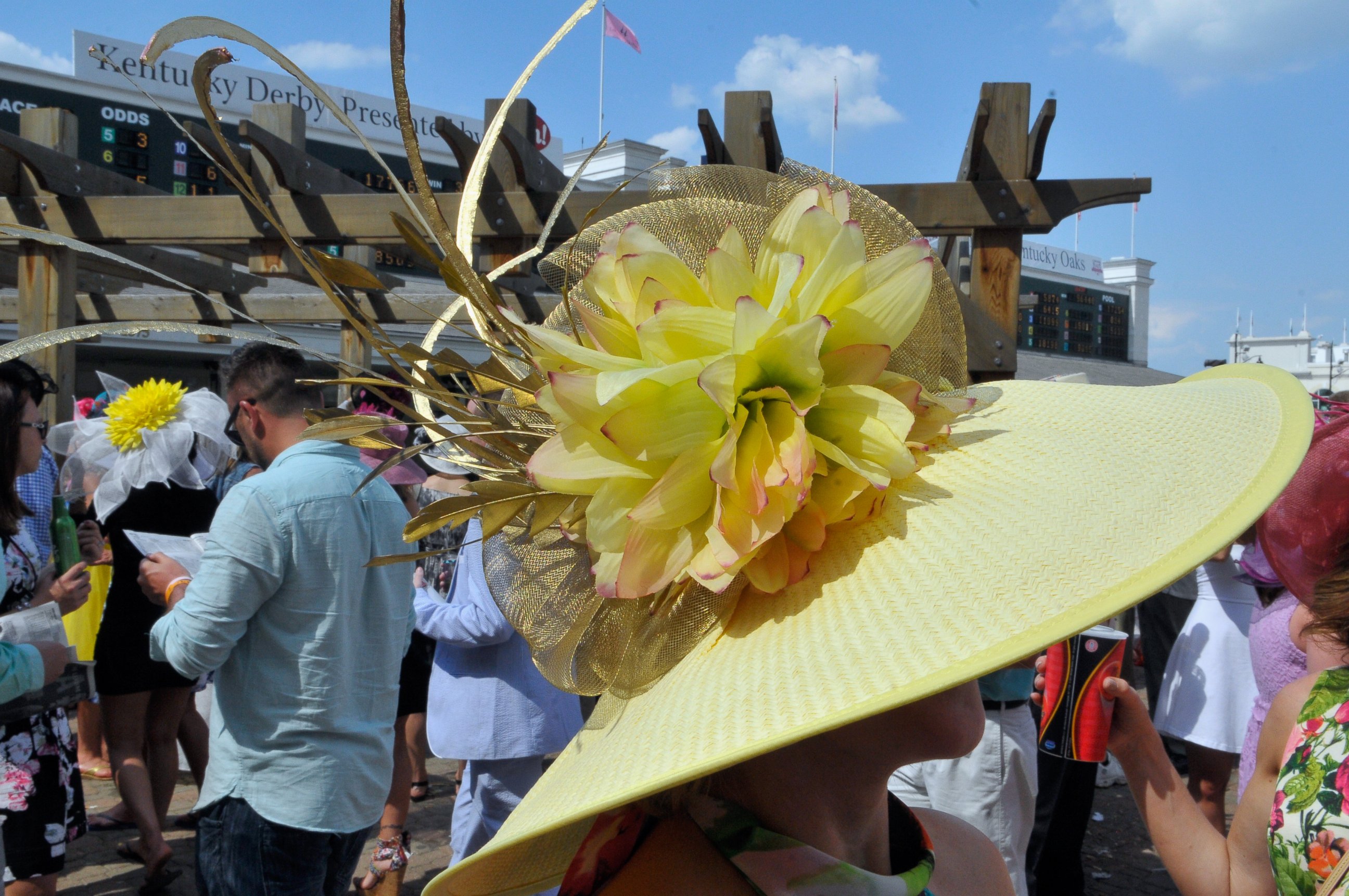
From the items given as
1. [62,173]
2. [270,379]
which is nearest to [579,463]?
[270,379]

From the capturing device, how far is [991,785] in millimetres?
2938

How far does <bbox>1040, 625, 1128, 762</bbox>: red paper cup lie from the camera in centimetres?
171

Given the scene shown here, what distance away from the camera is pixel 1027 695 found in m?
3.00

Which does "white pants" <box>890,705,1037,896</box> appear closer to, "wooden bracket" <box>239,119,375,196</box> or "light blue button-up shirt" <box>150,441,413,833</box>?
"light blue button-up shirt" <box>150,441,413,833</box>

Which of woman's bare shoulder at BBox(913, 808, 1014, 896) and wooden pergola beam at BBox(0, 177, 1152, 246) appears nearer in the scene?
woman's bare shoulder at BBox(913, 808, 1014, 896)

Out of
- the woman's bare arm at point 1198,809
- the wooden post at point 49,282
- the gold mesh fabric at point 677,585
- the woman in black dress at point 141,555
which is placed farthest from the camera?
the wooden post at point 49,282

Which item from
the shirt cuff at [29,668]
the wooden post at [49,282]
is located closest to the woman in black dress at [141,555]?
the wooden post at [49,282]

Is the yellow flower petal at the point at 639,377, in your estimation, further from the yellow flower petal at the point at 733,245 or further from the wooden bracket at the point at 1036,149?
the wooden bracket at the point at 1036,149

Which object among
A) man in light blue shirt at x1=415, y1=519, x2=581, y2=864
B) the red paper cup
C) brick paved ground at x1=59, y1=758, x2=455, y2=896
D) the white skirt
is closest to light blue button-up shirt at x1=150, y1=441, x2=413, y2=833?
man in light blue shirt at x1=415, y1=519, x2=581, y2=864

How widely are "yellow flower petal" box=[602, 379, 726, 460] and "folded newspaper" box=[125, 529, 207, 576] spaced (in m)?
2.58

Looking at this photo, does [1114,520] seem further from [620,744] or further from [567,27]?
[567,27]

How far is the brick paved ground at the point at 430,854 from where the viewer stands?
4027mm

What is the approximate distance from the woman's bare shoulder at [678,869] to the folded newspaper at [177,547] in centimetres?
240

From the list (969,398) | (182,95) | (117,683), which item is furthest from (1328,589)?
(182,95)
